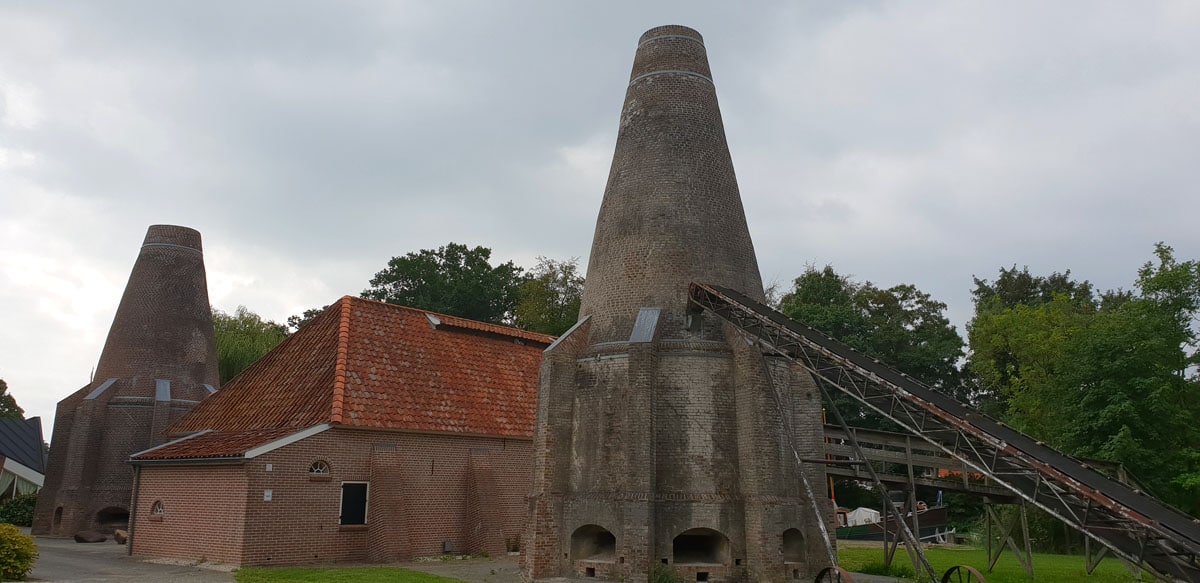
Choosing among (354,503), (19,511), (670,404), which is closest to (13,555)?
(354,503)

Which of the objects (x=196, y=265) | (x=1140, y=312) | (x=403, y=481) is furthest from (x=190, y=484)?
(x=1140, y=312)

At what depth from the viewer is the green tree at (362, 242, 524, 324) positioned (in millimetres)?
47719

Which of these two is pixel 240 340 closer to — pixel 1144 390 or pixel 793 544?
pixel 793 544

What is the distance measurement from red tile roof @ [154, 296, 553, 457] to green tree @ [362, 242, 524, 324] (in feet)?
73.1

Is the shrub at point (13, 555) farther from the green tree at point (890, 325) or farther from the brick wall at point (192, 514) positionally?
the green tree at point (890, 325)

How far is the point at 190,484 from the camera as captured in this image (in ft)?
63.5

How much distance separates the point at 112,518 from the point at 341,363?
13150mm

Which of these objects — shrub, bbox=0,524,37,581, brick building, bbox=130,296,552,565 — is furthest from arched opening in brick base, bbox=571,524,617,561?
shrub, bbox=0,524,37,581

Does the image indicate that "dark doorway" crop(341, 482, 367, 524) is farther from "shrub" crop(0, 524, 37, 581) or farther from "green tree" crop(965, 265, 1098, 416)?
"green tree" crop(965, 265, 1098, 416)

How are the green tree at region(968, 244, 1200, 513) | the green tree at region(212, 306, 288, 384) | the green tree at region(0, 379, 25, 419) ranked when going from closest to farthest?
1. the green tree at region(968, 244, 1200, 513)
2. the green tree at region(212, 306, 288, 384)
3. the green tree at region(0, 379, 25, 419)

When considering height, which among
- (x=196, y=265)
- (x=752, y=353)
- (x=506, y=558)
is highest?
(x=196, y=265)

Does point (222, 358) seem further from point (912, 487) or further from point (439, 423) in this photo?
point (912, 487)

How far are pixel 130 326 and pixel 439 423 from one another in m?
14.8

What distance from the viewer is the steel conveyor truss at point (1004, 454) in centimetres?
1043
